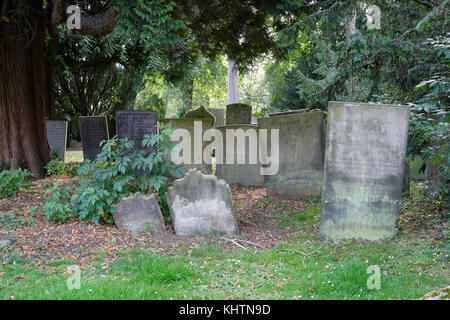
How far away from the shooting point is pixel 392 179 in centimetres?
534

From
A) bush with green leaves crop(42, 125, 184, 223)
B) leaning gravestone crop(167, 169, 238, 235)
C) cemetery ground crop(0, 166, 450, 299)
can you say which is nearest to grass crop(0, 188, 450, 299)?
cemetery ground crop(0, 166, 450, 299)

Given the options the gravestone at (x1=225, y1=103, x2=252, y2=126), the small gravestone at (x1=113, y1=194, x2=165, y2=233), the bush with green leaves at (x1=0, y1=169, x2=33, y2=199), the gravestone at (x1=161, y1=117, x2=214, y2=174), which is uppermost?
the gravestone at (x1=225, y1=103, x2=252, y2=126)

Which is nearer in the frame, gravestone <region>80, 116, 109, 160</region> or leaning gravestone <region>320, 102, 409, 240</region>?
leaning gravestone <region>320, 102, 409, 240</region>

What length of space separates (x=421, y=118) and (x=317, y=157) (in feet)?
8.91

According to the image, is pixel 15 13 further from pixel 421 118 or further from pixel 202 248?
pixel 421 118

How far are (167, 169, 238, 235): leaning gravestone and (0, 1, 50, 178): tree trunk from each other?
17.5ft

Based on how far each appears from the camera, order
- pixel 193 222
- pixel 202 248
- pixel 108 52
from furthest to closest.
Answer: pixel 108 52, pixel 193 222, pixel 202 248

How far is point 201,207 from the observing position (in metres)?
5.65

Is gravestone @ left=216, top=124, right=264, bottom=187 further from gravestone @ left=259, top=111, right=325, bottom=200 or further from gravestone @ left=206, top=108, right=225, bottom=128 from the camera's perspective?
gravestone @ left=206, top=108, right=225, bottom=128

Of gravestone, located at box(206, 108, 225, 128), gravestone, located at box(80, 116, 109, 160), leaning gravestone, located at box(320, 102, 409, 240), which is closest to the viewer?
leaning gravestone, located at box(320, 102, 409, 240)

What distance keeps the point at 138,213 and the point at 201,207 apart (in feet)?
2.88

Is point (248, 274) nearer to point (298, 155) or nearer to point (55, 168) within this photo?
point (298, 155)

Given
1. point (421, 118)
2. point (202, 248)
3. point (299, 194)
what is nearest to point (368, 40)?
point (421, 118)

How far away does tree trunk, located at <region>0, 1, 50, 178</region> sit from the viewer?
8984 mm
